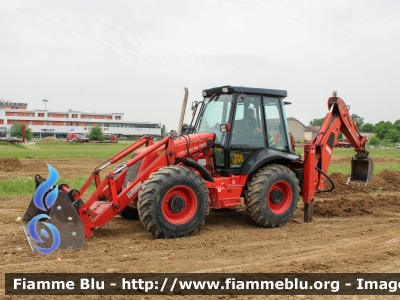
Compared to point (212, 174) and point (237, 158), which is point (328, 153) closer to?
point (237, 158)

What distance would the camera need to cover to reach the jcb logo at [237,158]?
740 cm

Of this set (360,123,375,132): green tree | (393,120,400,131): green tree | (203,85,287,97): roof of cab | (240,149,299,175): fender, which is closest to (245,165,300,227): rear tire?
(240,149,299,175): fender

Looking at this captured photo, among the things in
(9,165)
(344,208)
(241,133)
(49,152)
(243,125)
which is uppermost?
(243,125)

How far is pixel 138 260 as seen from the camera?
5.46 metres

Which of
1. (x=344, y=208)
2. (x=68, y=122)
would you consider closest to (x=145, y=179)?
(x=344, y=208)

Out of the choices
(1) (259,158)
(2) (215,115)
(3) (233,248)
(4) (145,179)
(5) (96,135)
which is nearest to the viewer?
(3) (233,248)

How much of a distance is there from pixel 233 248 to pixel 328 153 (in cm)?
364

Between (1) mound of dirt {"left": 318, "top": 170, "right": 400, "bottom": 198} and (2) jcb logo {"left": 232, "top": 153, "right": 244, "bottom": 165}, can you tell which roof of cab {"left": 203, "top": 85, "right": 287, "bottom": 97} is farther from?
(1) mound of dirt {"left": 318, "top": 170, "right": 400, "bottom": 198}

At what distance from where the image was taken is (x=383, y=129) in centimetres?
9000

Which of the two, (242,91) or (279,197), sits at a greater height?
(242,91)

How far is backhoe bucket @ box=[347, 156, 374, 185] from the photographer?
946 centimetres

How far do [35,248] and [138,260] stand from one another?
146cm

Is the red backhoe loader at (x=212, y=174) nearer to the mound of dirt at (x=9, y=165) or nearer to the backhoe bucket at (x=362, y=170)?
the backhoe bucket at (x=362, y=170)

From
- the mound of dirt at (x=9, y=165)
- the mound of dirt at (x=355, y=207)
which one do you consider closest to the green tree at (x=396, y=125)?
Answer: the mound of dirt at (x=9, y=165)
